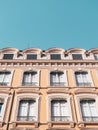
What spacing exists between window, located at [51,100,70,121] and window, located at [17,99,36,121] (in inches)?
51.0

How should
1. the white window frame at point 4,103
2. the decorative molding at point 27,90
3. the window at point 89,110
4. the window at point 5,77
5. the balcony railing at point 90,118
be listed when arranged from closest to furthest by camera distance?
the white window frame at point 4,103 < the balcony railing at point 90,118 < the window at point 89,110 < the decorative molding at point 27,90 < the window at point 5,77

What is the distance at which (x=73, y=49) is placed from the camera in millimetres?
21766

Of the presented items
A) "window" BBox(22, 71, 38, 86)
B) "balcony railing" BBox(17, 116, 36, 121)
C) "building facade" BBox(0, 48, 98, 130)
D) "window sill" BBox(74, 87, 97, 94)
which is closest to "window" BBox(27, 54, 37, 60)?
"building facade" BBox(0, 48, 98, 130)

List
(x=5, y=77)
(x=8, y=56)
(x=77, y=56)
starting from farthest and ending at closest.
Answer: (x=77, y=56)
(x=8, y=56)
(x=5, y=77)

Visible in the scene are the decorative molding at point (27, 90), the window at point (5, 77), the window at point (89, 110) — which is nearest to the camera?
the window at point (89, 110)

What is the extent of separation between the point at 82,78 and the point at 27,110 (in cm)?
581

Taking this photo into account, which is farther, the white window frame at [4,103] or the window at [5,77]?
the window at [5,77]

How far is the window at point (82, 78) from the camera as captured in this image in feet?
57.3

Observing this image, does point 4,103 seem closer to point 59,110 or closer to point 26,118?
point 26,118

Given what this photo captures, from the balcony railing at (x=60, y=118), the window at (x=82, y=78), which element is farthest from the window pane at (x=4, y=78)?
the window at (x=82, y=78)

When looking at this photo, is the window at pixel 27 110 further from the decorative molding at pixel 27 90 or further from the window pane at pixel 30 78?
the window pane at pixel 30 78

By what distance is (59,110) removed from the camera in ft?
48.7

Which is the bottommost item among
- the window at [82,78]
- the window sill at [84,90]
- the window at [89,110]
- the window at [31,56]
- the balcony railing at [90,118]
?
the balcony railing at [90,118]

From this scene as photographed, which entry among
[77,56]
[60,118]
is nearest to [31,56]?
[77,56]
